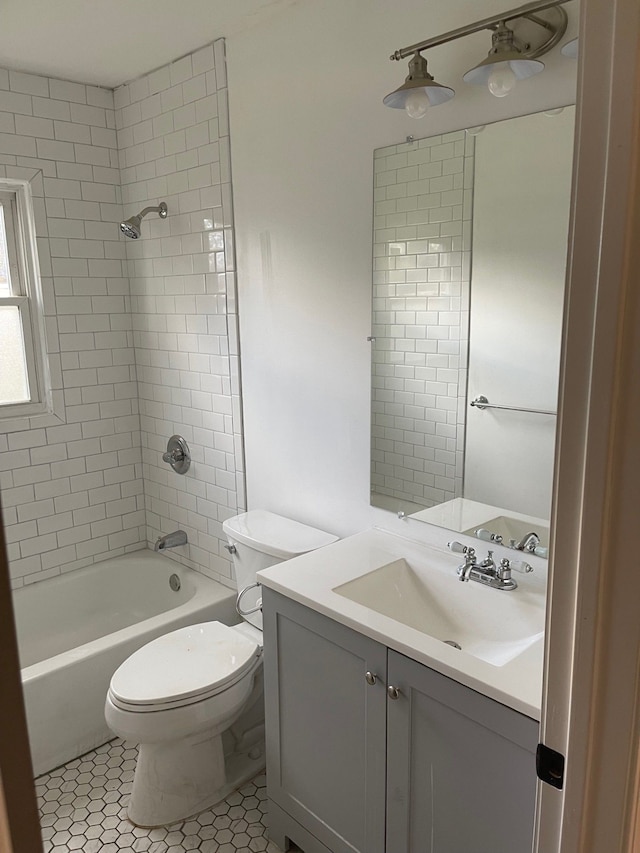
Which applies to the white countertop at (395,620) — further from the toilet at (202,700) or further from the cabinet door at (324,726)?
the toilet at (202,700)

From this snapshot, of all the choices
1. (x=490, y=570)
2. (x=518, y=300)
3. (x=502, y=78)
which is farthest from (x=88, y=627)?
(x=502, y=78)

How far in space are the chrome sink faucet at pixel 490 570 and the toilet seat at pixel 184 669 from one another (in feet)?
2.71

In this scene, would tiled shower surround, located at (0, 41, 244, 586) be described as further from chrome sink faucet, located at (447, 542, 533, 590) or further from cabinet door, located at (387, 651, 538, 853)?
cabinet door, located at (387, 651, 538, 853)

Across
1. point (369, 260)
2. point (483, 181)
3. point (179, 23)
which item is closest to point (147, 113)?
point (179, 23)

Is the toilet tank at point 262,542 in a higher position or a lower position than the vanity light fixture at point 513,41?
lower

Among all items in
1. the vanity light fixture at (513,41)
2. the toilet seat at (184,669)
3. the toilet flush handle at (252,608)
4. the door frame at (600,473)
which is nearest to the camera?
the door frame at (600,473)

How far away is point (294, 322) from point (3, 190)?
1508mm

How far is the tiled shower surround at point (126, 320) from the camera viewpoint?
2.71 meters

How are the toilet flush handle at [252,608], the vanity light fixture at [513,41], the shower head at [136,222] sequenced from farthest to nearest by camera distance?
the shower head at [136,222], the toilet flush handle at [252,608], the vanity light fixture at [513,41]

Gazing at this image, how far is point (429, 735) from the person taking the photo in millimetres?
1534

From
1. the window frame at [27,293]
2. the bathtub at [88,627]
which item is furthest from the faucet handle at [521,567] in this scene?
the window frame at [27,293]

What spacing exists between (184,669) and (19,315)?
1773 mm

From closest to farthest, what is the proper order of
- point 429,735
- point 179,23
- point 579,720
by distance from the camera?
1. point 579,720
2. point 429,735
3. point 179,23

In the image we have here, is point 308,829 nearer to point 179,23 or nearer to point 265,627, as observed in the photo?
point 265,627
